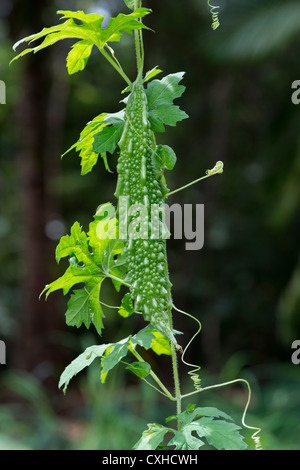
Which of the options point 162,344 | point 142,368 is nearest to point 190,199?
point 162,344

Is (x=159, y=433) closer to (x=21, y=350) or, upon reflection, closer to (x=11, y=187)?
(x=21, y=350)

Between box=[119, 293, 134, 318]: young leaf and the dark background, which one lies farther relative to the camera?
the dark background

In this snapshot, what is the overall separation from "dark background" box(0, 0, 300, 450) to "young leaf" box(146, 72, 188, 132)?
2831 millimetres

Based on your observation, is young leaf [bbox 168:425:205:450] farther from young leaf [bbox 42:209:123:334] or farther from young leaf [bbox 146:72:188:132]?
young leaf [bbox 146:72:188:132]

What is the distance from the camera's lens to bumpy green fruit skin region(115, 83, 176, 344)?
0.84 metres

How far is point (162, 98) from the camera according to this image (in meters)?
0.89

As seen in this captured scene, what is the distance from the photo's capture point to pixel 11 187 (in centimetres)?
902

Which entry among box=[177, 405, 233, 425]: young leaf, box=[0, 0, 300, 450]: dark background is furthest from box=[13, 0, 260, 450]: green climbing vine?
box=[0, 0, 300, 450]: dark background

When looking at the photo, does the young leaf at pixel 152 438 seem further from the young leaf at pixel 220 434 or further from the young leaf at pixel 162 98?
the young leaf at pixel 162 98

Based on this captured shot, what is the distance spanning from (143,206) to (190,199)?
6894 mm

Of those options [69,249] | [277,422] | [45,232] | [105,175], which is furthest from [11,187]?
[69,249]

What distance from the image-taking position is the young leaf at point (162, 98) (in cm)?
88

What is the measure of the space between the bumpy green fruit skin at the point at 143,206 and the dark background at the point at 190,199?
9.03 feet
